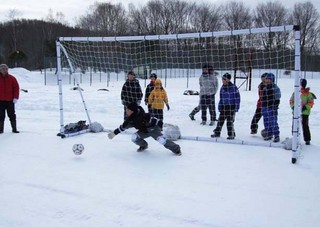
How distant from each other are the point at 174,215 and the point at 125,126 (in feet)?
8.64

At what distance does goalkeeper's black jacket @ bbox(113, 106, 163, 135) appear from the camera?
6566 mm

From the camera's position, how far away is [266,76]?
7.43 metres

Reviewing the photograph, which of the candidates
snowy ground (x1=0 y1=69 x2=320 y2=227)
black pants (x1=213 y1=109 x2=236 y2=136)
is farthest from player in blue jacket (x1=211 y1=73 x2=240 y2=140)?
snowy ground (x1=0 y1=69 x2=320 y2=227)

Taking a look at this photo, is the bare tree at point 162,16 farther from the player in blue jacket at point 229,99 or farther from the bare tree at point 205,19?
the player in blue jacket at point 229,99

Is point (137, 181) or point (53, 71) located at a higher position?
point (53, 71)

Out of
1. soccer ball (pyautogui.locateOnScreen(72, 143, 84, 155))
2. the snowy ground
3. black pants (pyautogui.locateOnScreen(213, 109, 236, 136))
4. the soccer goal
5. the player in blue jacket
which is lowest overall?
the snowy ground

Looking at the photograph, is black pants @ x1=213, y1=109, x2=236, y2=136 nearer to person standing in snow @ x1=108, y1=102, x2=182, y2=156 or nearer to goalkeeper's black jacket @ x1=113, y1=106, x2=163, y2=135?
person standing in snow @ x1=108, y1=102, x2=182, y2=156

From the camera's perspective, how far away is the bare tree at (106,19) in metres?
64.7

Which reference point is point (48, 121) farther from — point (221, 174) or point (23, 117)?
point (221, 174)

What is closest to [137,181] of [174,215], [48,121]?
[174,215]

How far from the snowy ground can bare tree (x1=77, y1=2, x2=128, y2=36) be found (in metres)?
57.7

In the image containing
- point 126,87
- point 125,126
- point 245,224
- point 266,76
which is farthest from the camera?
point 126,87

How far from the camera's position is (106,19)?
68.0m

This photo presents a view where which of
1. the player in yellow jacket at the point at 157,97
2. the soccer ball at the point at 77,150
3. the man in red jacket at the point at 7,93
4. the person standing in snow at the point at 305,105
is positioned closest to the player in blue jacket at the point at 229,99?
the person standing in snow at the point at 305,105
